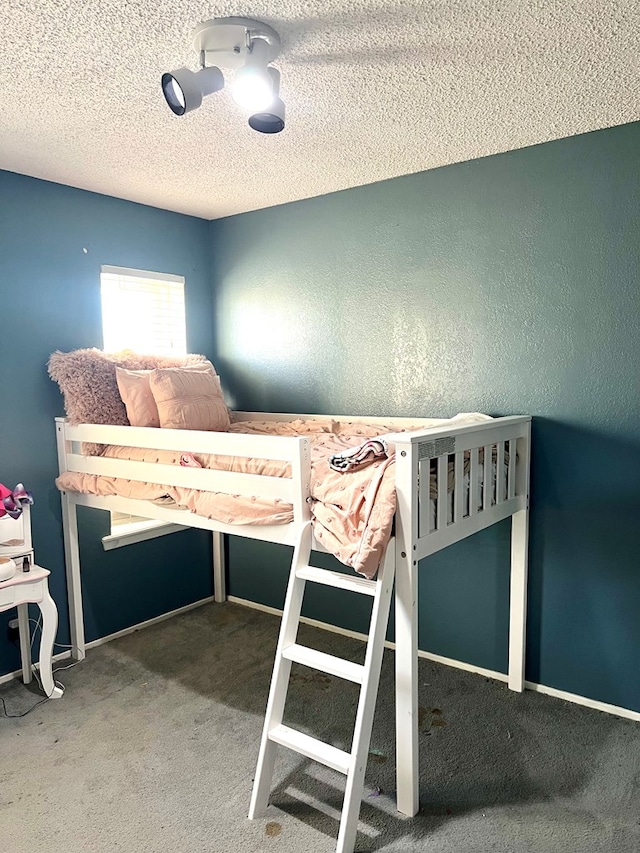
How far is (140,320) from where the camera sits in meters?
3.26

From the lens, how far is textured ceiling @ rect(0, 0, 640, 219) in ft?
4.93

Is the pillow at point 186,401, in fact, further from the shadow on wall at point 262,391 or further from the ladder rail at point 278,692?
the ladder rail at point 278,692

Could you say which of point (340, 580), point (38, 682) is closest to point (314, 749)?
point (340, 580)

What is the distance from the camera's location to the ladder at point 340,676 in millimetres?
1655

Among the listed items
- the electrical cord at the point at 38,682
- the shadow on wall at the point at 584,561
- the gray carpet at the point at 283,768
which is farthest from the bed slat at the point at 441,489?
the electrical cord at the point at 38,682

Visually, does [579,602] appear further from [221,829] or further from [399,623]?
[221,829]

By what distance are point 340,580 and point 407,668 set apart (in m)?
0.33

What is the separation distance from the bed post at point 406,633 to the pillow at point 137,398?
1.50 meters

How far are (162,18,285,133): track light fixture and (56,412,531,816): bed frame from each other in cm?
100

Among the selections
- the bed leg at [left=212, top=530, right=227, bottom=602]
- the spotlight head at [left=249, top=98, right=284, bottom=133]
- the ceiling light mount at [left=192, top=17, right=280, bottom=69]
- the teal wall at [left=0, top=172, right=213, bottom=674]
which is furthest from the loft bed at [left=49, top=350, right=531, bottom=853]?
the ceiling light mount at [left=192, top=17, right=280, bottom=69]

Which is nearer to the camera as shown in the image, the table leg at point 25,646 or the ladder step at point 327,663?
the ladder step at point 327,663

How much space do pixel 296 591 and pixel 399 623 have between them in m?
0.36

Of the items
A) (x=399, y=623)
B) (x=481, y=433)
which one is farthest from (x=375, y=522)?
(x=481, y=433)

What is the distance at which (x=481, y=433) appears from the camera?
2.12 metres
